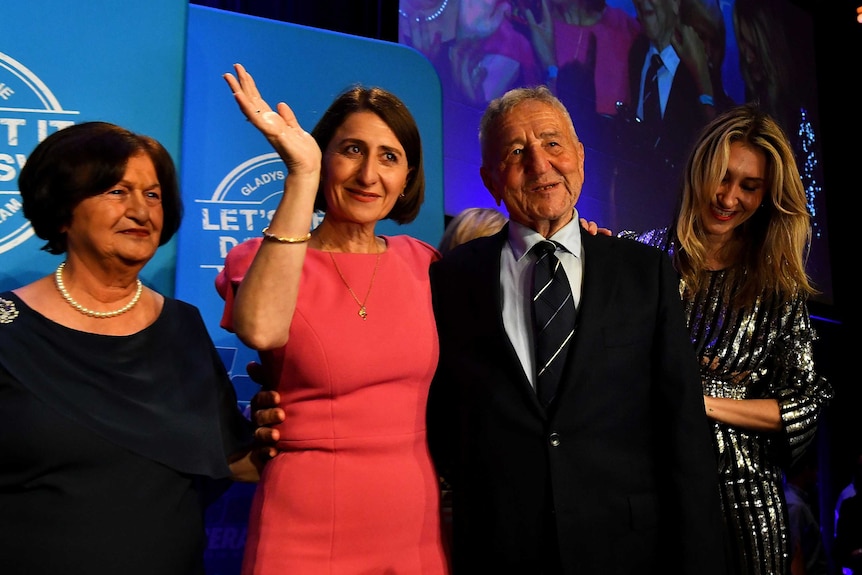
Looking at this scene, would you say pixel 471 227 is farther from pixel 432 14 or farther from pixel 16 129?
pixel 432 14

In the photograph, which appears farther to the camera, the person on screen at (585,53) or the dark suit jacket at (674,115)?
the dark suit jacket at (674,115)

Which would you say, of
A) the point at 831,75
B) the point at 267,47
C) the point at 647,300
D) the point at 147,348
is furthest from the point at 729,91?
the point at 147,348

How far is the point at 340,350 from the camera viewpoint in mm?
1703

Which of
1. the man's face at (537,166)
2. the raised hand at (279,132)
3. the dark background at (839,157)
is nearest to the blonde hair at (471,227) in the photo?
the man's face at (537,166)

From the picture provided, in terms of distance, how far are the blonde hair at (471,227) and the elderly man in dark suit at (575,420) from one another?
901mm

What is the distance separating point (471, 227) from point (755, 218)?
95cm

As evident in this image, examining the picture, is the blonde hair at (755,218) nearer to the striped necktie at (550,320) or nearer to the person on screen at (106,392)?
the striped necktie at (550,320)

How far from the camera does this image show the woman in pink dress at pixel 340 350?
1.56 m

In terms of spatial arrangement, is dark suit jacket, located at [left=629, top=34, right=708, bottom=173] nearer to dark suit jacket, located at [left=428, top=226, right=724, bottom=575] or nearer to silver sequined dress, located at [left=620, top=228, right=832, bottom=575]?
silver sequined dress, located at [left=620, top=228, right=832, bottom=575]

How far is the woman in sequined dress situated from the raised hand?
1278 millimetres

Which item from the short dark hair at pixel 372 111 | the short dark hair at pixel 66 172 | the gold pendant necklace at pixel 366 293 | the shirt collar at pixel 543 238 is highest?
the short dark hair at pixel 372 111

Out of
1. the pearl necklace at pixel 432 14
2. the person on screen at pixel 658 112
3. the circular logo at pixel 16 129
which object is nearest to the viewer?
the circular logo at pixel 16 129

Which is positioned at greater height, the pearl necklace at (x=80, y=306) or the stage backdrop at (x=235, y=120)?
the stage backdrop at (x=235, y=120)

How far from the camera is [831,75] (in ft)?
24.6
